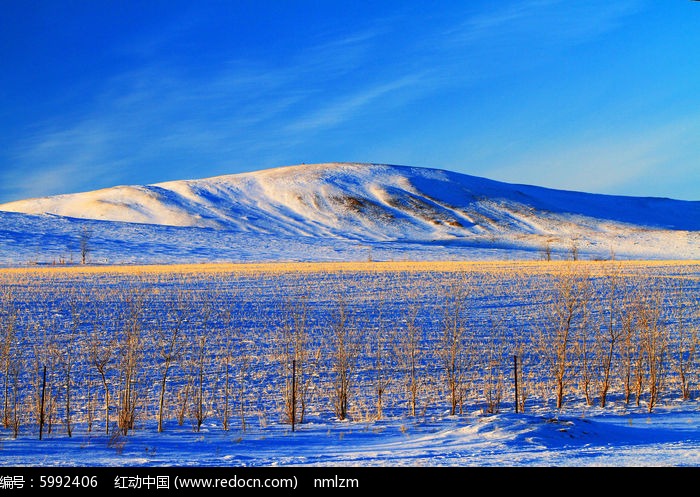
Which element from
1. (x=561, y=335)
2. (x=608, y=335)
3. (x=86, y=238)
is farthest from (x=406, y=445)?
(x=86, y=238)

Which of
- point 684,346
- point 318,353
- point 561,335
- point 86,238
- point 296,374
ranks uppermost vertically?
point 86,238

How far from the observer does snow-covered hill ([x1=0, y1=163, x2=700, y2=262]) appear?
99312mm

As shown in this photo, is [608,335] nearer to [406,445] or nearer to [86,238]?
[406,445]

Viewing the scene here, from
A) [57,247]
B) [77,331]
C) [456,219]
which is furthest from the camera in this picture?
[456,219]

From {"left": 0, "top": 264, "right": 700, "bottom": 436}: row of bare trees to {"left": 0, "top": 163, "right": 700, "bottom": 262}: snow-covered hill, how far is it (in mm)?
52879

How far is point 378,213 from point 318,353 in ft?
423

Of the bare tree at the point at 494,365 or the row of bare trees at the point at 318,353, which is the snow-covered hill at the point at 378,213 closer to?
the row of bare trees at the point at 318,353

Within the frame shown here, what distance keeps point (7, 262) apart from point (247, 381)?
185ft

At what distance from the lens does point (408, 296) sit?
33.4 meters

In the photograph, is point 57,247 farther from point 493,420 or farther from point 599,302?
point 493,420

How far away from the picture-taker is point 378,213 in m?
147

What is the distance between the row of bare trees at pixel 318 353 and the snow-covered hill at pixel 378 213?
173 ft

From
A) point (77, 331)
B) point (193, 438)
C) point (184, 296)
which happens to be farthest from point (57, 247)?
point (193, 438)
